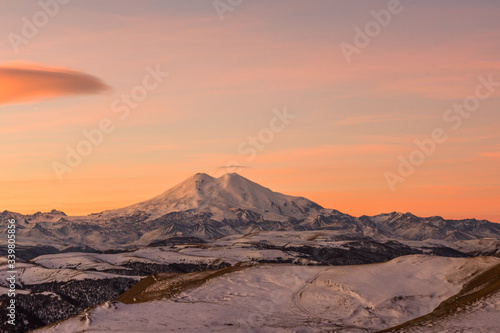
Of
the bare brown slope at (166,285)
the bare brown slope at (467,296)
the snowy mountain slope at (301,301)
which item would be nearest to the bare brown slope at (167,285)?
the bare brown slope at (166,285)

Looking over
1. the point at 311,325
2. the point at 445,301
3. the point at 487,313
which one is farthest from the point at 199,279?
the point at 487,313

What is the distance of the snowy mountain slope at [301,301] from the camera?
379ft

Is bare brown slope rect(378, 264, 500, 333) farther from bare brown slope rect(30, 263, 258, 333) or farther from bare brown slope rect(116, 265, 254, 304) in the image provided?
bare brown slope rect(116, 265, 254, 304)

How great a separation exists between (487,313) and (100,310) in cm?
7753

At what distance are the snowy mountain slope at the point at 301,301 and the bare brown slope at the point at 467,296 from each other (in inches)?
102

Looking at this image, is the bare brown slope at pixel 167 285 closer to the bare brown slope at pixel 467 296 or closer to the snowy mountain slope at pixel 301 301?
the snowy mountain slope at pixel 301 301

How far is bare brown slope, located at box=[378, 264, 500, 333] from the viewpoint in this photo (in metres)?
95.4

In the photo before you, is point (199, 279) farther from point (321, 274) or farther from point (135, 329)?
point (135, 329)

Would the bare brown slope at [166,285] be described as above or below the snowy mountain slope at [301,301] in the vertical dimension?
above

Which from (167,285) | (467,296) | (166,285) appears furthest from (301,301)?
(166,285)

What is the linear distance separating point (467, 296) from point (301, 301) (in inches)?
1364

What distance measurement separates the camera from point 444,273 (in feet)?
473

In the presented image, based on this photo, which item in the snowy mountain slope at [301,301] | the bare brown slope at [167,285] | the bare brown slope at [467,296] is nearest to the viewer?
the bare brown slope at [467,296]

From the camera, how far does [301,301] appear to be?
13138 cm
